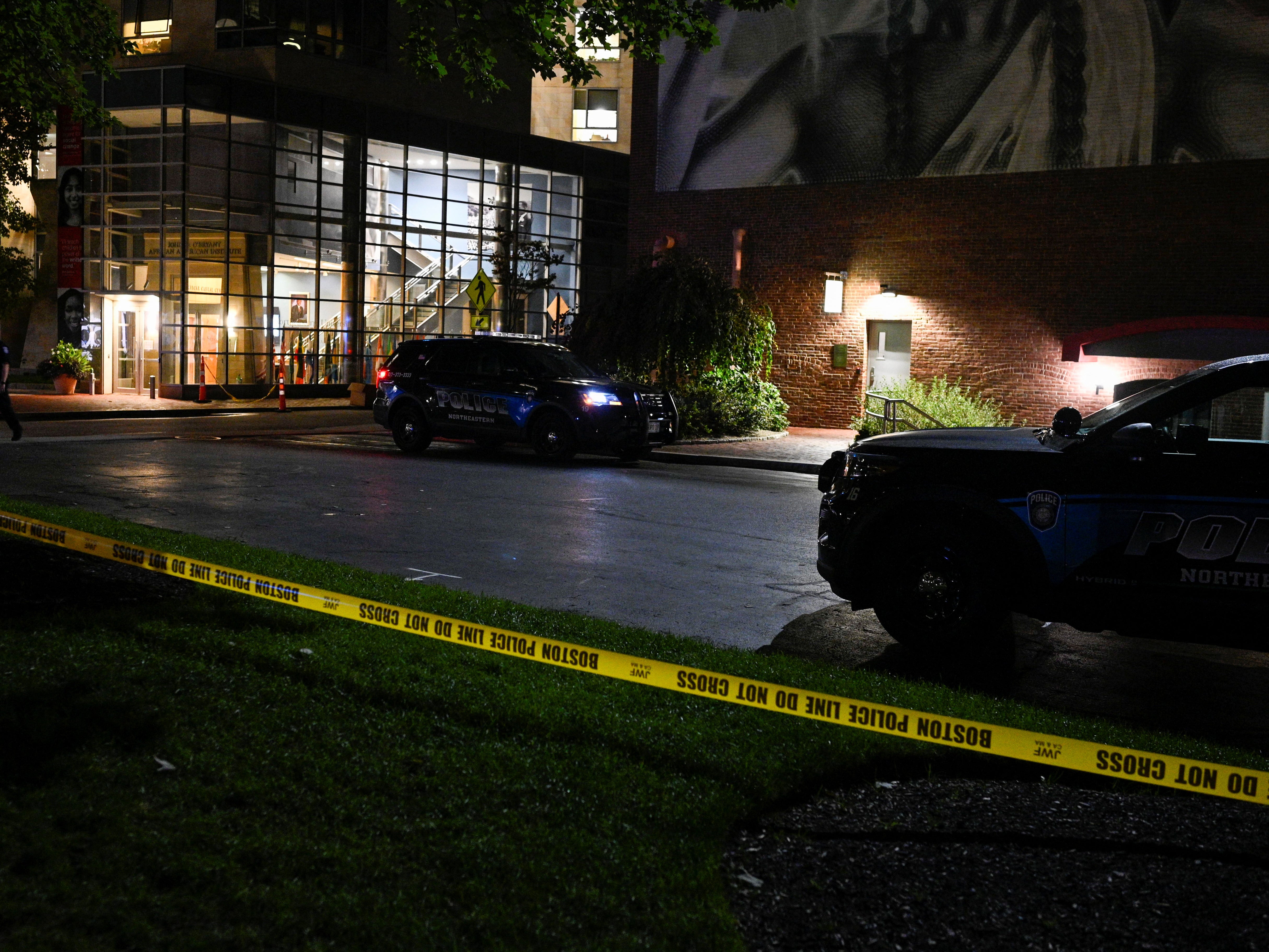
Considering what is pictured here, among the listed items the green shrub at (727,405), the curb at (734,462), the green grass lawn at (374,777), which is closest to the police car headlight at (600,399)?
the curb at (734,462)

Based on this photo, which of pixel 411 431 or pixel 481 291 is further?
pixel 481 291

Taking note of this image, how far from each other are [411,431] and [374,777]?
52.2 ft

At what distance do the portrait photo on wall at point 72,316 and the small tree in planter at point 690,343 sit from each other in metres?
17.5

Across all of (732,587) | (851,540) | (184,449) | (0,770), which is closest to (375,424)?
(184,449)

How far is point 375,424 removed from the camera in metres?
28.2

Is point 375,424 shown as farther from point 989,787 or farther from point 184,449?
point 989,787

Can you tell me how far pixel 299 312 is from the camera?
39250 mm

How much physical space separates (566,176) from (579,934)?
155 ft

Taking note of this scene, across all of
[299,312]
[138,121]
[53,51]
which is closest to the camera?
[53,51]

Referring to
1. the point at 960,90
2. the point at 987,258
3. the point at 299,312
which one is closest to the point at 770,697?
the point at 987,258

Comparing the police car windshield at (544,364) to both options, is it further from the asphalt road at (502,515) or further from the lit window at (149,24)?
the lit window at (149,24)

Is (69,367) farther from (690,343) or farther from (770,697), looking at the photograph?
(770,697)

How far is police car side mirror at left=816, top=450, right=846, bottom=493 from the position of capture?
782 cm

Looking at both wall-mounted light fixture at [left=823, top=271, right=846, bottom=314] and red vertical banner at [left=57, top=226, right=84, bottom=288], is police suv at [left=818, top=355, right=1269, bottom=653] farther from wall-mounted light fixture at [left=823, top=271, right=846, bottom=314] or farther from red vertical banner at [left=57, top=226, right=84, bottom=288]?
red vertical banner at [left=57, top=226, right=84, bottom=288]
